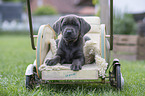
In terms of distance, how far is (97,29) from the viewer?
144 inches

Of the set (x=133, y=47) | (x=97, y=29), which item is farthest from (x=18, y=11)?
(x=97, y=29)

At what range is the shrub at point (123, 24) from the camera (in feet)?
26.3

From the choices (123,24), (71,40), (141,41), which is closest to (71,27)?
(71,40)

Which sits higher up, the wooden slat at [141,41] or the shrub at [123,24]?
the shrub at [123,24]

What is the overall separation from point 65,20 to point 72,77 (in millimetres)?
853

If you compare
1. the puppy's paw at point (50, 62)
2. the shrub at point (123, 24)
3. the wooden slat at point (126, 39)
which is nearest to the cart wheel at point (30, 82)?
the puppy's paw at point (50, 62)

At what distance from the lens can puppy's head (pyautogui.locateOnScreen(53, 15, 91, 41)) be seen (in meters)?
2.79

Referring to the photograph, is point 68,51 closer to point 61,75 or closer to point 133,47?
point 61,75

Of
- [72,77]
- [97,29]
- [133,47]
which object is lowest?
[133,47]

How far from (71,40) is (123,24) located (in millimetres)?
5763

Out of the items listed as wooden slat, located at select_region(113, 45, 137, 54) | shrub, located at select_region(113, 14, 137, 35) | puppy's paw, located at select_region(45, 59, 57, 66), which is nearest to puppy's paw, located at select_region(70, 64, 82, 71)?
puppy's paw, located at select_region(45, 59, 57, 66)

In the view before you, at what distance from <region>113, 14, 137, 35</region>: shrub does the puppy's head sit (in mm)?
5191

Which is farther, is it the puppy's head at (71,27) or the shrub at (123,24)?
the shrub at (123,24)

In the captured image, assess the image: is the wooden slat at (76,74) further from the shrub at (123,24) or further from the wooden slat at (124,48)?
the shrub at (123,24)
